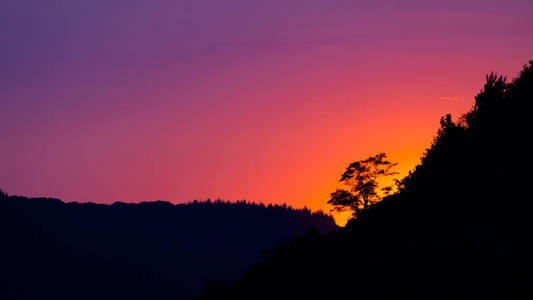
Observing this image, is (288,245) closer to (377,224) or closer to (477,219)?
(377,224)

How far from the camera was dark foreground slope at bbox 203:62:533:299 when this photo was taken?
19.9m

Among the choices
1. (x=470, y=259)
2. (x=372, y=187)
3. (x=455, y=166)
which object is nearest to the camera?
(x=470, y=259)

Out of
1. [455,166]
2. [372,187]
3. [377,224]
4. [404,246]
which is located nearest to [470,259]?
[404,246]

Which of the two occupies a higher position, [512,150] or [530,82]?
[530,82]

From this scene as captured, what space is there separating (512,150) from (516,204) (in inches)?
205

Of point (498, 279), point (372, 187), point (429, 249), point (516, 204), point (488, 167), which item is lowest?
point (498, 279)

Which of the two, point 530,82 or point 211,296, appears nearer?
point 211,296

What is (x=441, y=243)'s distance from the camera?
2236cm

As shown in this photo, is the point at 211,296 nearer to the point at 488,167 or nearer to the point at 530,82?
the point at 488,167

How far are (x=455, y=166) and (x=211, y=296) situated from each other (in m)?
15.0

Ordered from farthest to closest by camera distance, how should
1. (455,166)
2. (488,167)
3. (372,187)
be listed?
(372,187) → (455,166) → (488,167)

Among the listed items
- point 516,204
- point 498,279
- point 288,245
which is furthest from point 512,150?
point 288,245

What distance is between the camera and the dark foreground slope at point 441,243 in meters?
19.9

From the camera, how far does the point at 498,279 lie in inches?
752
